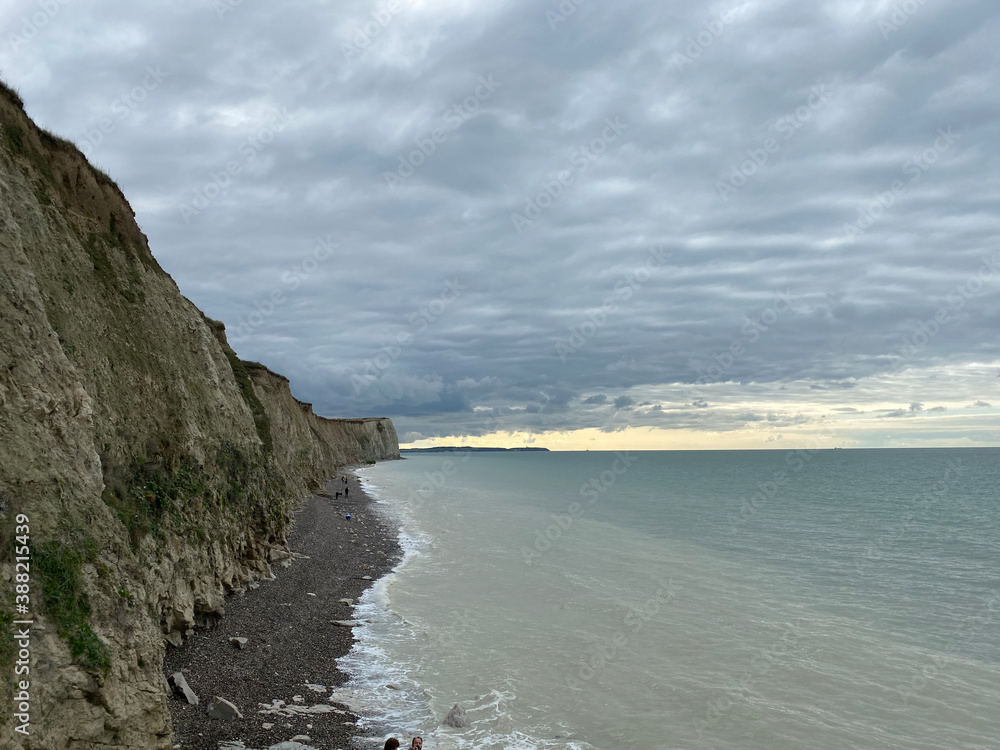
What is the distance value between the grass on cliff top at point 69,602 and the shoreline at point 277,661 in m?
3.86

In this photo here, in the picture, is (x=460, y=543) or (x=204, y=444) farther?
(x=460, y=543)

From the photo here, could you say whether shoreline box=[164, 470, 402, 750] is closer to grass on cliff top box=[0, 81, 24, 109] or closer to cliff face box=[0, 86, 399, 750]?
cliff face box=[0, 86, 399, 750]

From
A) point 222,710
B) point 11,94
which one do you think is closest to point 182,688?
point 222,710

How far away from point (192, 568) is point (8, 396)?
29.6ft

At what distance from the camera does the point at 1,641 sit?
756cm

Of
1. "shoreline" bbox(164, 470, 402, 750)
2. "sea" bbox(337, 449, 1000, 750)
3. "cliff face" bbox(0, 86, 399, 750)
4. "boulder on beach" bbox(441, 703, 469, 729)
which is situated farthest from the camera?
"sea" bbox(337, 449, 1000, 750)

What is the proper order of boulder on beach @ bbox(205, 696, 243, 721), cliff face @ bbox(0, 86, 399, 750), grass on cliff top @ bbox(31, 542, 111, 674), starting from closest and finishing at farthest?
grass on cliff top @ bbox(31, 542, 111, 674) < cliff face @ bbox(0, 86, 399, 750) < boulder on beach @ bbox(205, 696, 243, 721)

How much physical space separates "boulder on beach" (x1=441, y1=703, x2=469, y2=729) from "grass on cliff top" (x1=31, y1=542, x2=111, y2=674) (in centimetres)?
809

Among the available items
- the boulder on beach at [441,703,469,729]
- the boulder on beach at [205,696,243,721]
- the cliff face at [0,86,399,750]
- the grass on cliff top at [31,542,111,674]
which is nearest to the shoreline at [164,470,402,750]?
the boulder on beach at [205,696,243,721]

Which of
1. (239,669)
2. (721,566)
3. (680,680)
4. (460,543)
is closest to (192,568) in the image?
(239,669)

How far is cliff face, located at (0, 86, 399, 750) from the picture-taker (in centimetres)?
856

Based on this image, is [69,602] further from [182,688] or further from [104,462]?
[104,462]

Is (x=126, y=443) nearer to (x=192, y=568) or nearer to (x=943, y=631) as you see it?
(x=192, y=568)

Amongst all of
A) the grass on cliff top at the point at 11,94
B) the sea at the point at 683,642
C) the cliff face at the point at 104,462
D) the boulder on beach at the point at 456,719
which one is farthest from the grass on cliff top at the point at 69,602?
the grass on cliff top at the point at 11,94
